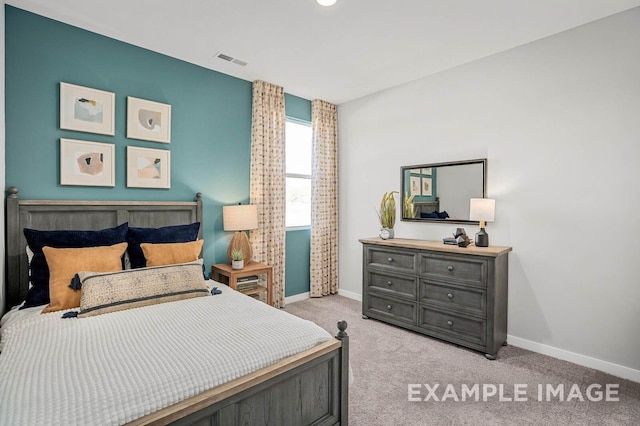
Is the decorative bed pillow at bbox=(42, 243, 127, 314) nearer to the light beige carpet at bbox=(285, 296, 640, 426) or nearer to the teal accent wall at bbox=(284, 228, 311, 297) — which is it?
the light beige carpet at bbox=(285, 296, 640, 426)

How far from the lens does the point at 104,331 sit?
5.55 feet

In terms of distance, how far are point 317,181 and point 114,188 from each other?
7.84ft

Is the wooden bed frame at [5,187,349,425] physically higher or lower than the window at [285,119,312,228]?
lower

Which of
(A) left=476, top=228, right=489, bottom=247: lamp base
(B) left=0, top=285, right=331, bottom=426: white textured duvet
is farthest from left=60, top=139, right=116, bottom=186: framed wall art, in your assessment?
(A) left=476, top=228, right=489, bottom=247: lamp base

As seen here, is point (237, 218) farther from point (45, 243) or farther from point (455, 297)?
point (455, 297)

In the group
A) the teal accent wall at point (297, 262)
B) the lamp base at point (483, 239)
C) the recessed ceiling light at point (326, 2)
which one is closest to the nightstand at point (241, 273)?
the teal accent wall at point (297, 262)

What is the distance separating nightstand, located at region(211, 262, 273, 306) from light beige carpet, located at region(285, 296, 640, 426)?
1.06 metres

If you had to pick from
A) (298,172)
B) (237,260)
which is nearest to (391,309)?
(237,260)

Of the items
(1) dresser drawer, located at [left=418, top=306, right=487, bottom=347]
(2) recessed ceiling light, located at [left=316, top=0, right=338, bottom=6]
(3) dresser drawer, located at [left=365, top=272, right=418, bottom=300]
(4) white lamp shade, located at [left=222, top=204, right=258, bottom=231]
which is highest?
(2) recessed ceiling light, located at [left=316, top=0, right=338, bottom=6]

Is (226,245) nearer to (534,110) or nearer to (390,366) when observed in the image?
(390,366)

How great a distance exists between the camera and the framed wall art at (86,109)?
267 centimetres

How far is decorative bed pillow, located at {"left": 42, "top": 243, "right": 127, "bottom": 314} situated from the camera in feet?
6.81

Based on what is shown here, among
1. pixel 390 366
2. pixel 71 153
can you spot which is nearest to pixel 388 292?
pixel 390 366

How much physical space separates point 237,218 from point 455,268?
2187mm
